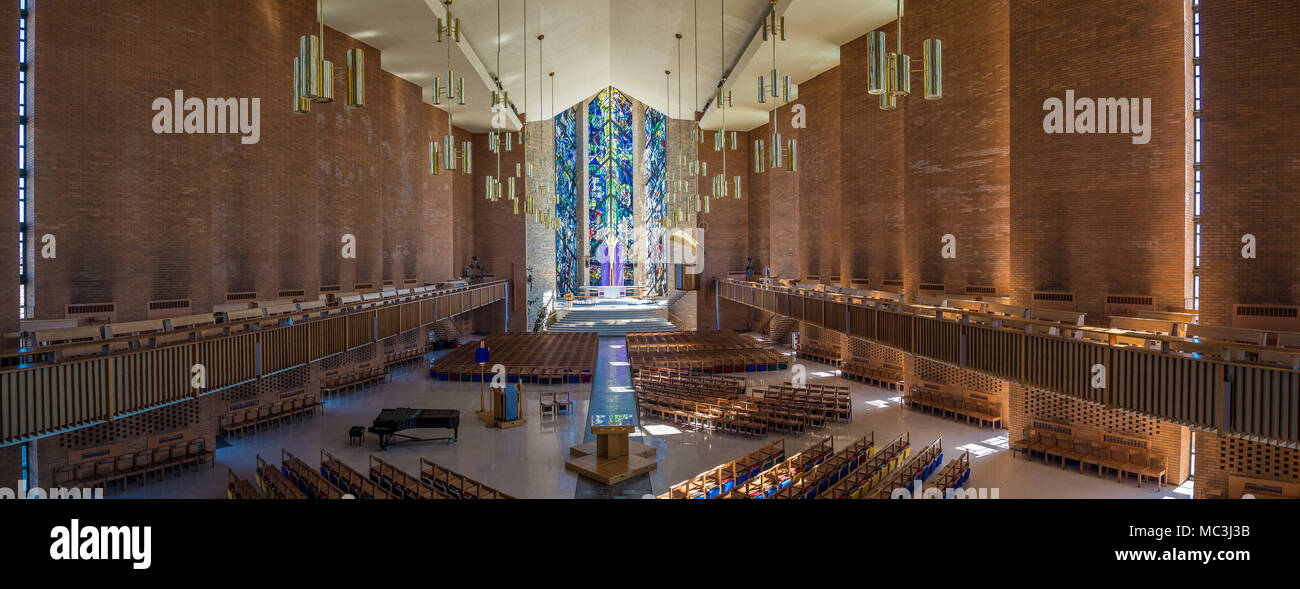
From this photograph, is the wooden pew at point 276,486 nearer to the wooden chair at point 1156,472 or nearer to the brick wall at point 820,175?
the wooden chair at point 1156,472

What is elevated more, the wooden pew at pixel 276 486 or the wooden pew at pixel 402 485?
the wooden pew at pixel 276 486

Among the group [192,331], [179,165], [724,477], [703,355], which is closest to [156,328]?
[192,331]

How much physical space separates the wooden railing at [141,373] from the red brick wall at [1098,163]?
13.6m

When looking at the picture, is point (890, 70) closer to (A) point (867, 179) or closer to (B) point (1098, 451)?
(B) point (1098, 451)

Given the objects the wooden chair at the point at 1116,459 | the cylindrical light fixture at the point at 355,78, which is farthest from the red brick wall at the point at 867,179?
the cylindrical light fixture at the point at 355,78

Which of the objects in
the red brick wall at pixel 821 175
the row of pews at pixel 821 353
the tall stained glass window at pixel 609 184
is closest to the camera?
the red brick wall at pixel 821 175

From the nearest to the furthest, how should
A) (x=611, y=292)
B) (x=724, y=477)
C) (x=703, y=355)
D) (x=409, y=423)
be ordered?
(x=724, y=477) < (x=409, y=423) < (x=703, y=355) < (x=611, y=292)

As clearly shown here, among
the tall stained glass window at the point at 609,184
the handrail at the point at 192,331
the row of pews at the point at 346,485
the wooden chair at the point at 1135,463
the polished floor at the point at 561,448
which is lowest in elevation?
the polished floor at the point at 561,448

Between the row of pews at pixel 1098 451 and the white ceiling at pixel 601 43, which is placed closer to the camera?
the row of pews at pixel 1098 451

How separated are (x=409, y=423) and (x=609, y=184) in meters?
25.7

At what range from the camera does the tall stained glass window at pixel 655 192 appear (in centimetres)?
3294

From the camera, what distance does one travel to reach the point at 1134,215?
10102 mm

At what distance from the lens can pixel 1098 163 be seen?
10.5m
